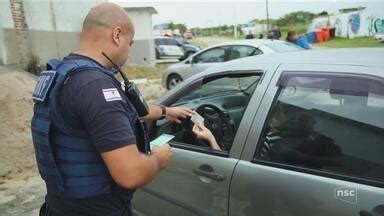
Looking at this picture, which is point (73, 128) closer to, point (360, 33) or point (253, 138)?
point (253, 138)

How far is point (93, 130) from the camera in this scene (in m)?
1.91

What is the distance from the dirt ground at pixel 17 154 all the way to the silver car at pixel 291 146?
273 cm

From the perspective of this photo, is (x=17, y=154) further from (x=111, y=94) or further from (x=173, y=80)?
(x=173, y=80)

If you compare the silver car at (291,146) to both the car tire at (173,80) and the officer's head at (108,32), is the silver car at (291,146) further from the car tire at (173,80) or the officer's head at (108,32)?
the car tire at (173,80)

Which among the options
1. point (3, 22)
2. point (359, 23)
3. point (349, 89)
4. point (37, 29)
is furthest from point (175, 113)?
point (359, 23)

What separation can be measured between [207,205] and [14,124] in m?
6.08

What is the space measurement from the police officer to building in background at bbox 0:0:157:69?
11805mm

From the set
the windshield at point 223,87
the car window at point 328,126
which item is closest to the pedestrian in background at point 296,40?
the windshield at point 223,87

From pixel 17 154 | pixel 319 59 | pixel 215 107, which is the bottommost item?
pixel 17 154

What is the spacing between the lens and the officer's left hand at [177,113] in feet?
10.4

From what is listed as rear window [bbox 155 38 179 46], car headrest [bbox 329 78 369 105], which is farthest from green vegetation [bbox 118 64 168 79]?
car headrest [bbox 329 78 369 105]

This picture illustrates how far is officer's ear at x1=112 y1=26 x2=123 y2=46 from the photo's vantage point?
2.06 m

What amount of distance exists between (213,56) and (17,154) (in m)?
6.79

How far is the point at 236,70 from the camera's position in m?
3.15
